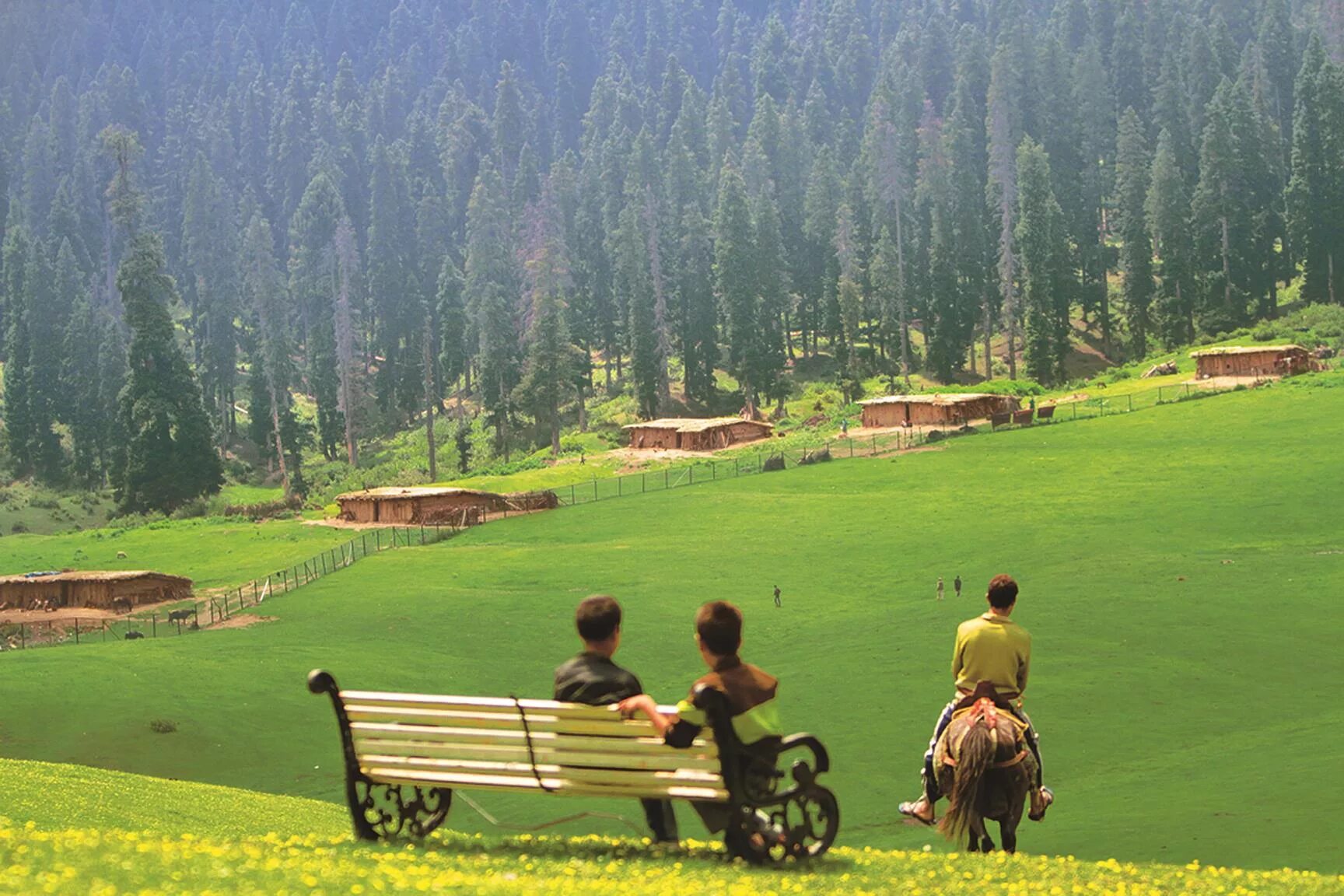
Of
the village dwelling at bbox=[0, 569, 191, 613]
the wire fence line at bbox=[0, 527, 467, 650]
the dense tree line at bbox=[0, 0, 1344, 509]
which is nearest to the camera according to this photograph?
the wire fence line at bbox=[0, 527, 467, 650]

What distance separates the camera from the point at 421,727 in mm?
14547

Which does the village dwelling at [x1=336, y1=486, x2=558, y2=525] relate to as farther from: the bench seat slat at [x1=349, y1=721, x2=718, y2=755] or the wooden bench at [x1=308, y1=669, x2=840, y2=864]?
the bench seat slat at [x1=349, y1=721, x2=718, y2=755]

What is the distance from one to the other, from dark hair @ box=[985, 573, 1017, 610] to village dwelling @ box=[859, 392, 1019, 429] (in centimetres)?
8582

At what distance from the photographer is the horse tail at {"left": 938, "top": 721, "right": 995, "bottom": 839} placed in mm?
16000

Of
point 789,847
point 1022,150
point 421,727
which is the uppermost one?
point 1022,150

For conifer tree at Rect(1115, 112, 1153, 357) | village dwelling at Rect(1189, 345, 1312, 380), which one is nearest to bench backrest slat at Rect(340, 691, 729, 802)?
village dwelling at Rect(1189, 345, 1312, 380)

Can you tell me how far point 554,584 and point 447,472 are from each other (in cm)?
7012

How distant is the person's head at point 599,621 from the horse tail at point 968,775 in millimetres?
4319

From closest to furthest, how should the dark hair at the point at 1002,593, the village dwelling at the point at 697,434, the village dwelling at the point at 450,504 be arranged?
the dark hair at the point at 1002,593
the village dwelling at the point at 450,504
the village dwelling at the point at 697,434

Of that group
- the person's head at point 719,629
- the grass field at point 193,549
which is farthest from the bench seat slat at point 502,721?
the grass field at point 193,549

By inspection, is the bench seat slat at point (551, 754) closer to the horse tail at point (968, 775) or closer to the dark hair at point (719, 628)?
the dark hair at point (719, 628)

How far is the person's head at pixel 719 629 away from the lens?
13055mm

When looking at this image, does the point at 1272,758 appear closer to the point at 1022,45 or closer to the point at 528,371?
the point at 528,371

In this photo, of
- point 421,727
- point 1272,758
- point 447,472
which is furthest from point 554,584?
point 447,472
